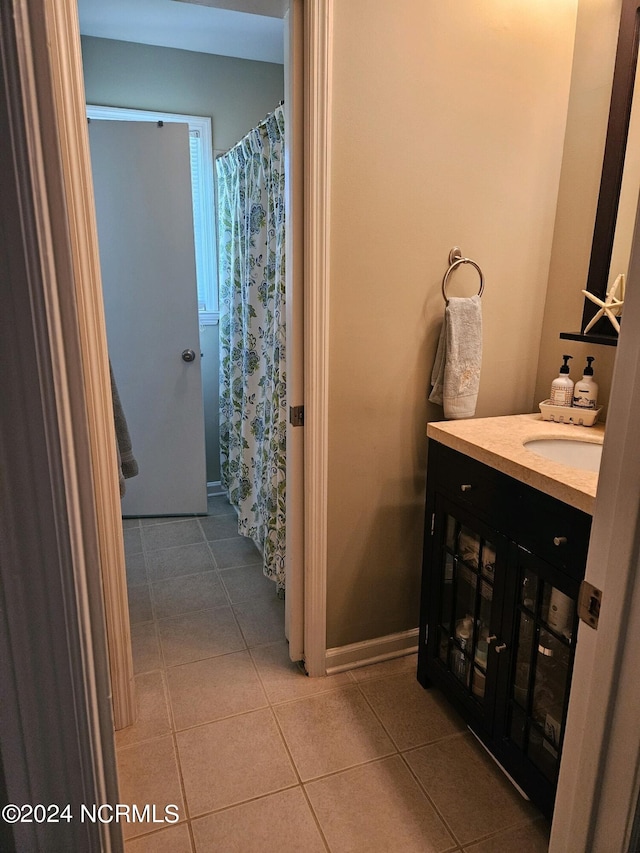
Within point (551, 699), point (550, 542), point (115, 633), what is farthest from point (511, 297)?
point (115, 633)

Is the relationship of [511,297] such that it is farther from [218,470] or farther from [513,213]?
[218,470]

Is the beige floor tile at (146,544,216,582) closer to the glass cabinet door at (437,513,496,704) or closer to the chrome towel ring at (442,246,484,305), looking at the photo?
the glass cabinet door at (437,513,496,704)

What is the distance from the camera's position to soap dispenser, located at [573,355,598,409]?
67.7 inches

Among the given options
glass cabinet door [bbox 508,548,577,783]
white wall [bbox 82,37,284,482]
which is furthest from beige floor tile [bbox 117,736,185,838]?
white wall [bbox 82,37,284,482]

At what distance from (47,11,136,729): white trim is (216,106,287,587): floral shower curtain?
2.37ft

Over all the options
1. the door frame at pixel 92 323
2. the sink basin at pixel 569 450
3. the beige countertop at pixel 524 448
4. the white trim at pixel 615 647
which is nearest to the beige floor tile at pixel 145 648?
the door frame at pixel 92 323

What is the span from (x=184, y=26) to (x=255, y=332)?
1.46 m

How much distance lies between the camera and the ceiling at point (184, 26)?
241cm

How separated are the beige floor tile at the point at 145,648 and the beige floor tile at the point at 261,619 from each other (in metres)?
0.33

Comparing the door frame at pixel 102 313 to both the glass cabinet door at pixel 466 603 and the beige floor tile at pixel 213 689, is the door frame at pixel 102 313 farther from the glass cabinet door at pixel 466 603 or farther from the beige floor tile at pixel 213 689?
the glass cabinet door at pixel 466 603

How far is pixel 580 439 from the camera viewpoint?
1.63 m

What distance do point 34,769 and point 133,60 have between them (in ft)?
10.5

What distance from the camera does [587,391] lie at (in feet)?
5.65

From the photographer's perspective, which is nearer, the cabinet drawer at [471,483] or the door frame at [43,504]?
the door frame at [43,504]
